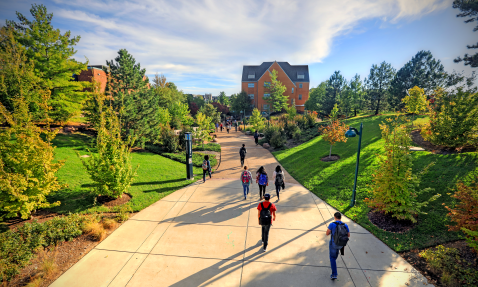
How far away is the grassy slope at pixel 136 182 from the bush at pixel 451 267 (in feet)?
32.9

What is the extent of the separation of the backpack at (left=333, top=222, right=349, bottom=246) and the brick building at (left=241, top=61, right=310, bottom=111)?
174ft

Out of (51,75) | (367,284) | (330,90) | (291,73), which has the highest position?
(291,73)

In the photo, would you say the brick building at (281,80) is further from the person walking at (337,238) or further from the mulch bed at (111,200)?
the person walking at (337,238)

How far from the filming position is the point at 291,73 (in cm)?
5978

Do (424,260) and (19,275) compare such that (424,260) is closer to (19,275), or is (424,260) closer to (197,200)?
(197,200)

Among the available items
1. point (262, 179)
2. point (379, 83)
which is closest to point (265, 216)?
point (262, 179)

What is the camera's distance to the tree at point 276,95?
52.4m

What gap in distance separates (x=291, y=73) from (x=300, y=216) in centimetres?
5788

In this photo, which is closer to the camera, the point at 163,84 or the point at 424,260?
the point at 424,260

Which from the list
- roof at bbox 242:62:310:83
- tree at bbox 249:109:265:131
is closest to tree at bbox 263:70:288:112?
roof at bbox 242:62:310:83

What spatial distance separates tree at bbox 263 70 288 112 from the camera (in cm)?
5244

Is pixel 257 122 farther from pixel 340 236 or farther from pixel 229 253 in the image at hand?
pixel 340 236

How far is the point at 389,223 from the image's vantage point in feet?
25.0

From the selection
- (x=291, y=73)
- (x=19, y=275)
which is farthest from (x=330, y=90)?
(x=19, y=275)
